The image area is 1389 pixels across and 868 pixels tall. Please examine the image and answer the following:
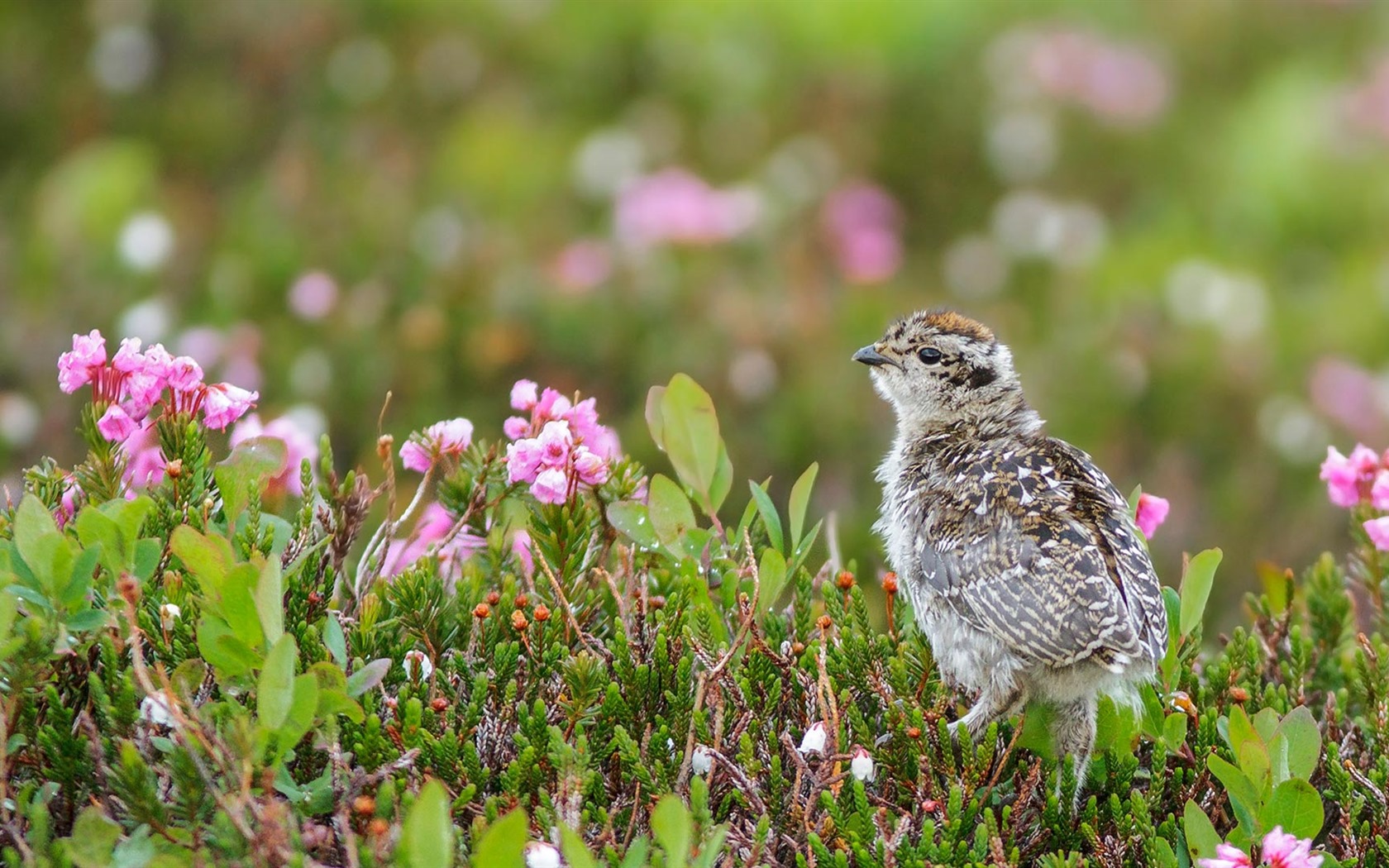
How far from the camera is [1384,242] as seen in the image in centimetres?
1272

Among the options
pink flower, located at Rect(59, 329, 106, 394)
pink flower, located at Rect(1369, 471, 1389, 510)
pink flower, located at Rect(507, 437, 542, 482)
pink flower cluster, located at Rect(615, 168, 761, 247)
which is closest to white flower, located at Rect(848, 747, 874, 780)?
pink flower, located at Rect(507, 437, 542, 482)

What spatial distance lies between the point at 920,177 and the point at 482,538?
31.6ft

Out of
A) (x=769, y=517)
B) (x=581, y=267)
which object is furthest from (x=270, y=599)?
(x=581, y=267)

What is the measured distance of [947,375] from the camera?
214 inches

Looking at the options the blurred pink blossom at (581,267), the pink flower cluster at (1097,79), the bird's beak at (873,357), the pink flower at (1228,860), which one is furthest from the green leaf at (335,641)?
the pink flower cluster at (1097,79)

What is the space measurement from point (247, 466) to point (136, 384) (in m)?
0.31

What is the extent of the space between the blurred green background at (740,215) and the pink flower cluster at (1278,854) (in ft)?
15.3

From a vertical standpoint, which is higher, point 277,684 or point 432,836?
point 277,684

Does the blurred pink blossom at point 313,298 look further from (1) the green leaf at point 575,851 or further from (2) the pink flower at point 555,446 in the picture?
(1) the green leaf at point 575,851

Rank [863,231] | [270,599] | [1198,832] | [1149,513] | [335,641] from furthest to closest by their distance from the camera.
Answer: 1. [863,231]
2. [1149,513]
3. [335,641]
4. [1198,832]
5. [270,599]

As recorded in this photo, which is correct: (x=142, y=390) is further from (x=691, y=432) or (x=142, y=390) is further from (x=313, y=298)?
(x=313, y=298)

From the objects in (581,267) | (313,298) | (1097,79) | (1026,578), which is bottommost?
(1026,578)

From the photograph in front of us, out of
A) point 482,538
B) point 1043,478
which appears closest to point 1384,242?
point 1043,478

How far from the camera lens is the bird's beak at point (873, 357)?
5.58 m
